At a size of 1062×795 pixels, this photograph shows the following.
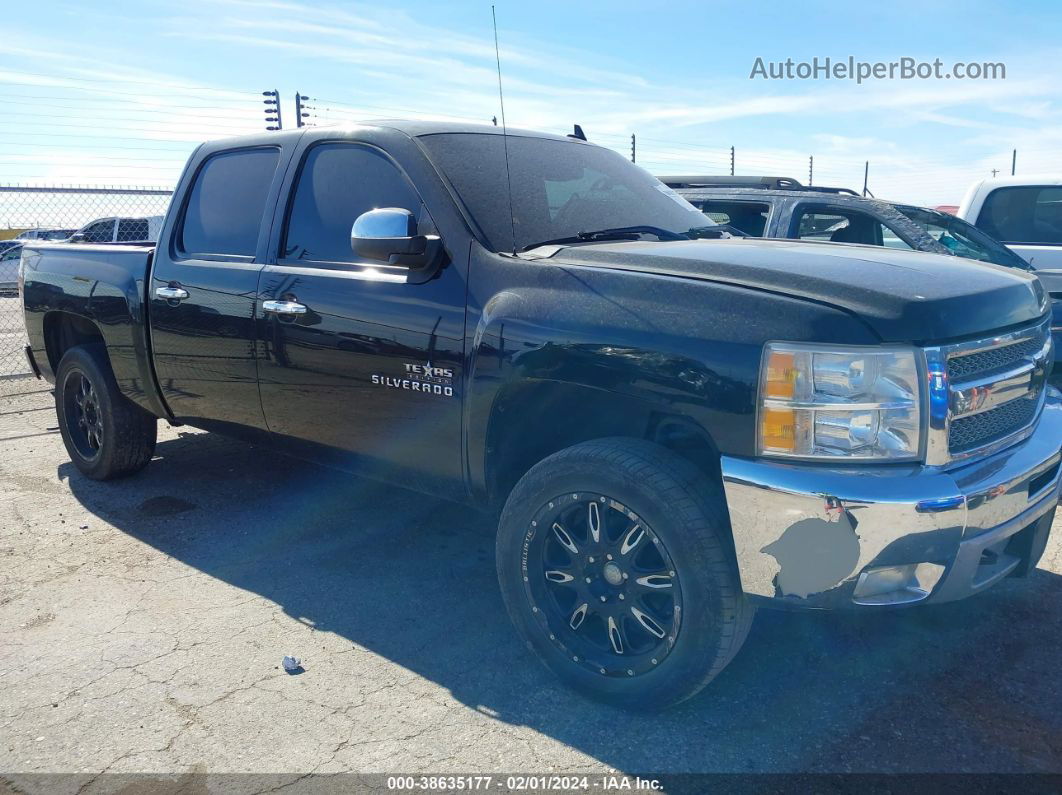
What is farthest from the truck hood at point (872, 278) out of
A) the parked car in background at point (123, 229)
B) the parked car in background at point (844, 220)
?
the parked car in background at point (123, 229)

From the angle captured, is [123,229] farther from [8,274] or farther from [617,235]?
[617,235]

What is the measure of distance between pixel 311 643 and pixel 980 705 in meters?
2.34

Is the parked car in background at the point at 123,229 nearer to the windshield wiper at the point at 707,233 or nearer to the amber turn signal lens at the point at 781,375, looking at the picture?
the windshield wiper at the point at 707,233

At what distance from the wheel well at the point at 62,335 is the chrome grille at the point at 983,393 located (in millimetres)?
4636

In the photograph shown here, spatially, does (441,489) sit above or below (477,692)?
above

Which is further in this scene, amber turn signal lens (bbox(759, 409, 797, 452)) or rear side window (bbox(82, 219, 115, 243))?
rear side window (bbox(82, 219, 115, 243))

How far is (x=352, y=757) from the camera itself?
271cm

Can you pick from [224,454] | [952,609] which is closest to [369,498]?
[224,454]

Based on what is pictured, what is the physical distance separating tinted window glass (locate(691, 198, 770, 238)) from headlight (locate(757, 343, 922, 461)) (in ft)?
12.6

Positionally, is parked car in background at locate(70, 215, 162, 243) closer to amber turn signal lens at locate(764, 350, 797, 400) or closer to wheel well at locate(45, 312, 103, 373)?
wheel well at locate(45, 312, 103, 373)

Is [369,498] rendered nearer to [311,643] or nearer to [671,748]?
[311,643]

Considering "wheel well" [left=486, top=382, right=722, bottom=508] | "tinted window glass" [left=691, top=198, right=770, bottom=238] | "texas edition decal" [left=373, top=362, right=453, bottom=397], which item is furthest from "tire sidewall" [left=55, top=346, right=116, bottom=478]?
"tinted window glass" [left=691, top=198, right=770, bottom=238]

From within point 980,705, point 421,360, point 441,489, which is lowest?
point 980,705

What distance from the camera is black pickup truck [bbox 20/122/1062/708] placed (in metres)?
2.53
